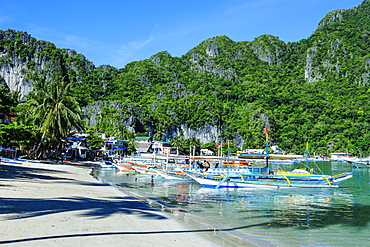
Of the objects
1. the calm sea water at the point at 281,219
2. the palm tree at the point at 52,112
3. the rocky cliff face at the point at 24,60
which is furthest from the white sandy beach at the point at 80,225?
the rocky cliff face at the point at 24,60

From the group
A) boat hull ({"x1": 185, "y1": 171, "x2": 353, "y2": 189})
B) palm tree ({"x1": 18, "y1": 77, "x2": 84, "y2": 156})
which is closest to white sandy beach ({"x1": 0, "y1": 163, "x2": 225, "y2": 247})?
boat hull ({"x1": 185, "y1": 171, "x2": 353, "y2": 189})

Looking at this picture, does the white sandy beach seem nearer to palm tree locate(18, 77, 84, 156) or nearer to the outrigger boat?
the outrigger boat

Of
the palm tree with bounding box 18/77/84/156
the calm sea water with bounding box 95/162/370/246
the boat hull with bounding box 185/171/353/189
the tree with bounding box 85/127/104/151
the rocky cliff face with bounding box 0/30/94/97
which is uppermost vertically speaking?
the rocky cliff face with bounding box 0/30/94/97

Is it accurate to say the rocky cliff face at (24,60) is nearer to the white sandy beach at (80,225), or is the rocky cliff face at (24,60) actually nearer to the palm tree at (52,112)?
the palm tree at (52,112)

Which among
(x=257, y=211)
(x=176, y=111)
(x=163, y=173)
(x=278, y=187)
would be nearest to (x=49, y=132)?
(x=163, y=173)

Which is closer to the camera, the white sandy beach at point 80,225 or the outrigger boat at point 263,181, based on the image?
the white sandy beach at point 80,225

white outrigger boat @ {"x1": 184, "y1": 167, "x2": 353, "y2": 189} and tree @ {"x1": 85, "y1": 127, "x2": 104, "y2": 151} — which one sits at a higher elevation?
tree @ {"x1": 85, "y1": 127, "x2": 104, "y2": 151}

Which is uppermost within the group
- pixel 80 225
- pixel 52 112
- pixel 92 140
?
pixel 52 112

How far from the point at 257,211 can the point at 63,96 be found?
143 ft

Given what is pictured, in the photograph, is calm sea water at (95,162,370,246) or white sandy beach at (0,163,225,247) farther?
calm sea water at (95,162,370,246)

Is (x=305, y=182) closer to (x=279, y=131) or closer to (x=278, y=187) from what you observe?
(x=278, y=187)

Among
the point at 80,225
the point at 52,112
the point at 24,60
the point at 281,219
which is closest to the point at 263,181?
the point at 281,219

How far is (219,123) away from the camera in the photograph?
193000 mm

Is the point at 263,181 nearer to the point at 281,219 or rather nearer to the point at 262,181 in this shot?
the point at 262,181
